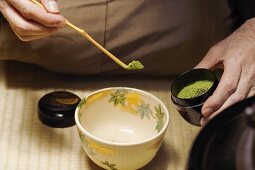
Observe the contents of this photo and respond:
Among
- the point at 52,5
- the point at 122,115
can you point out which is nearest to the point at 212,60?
the point at 122,115

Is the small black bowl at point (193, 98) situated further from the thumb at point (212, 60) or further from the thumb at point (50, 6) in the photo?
the thumb at point (50, 6)

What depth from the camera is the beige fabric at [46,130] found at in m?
1.06

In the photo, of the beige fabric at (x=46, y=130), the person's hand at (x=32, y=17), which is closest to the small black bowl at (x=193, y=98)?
the beige fabric at (x=46, y=130)

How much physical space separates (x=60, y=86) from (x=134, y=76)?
0.20 meters

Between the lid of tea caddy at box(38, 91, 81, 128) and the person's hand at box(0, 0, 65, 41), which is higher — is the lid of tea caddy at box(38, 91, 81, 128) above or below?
below

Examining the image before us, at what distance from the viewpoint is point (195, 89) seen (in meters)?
0.97

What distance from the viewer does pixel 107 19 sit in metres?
1.21

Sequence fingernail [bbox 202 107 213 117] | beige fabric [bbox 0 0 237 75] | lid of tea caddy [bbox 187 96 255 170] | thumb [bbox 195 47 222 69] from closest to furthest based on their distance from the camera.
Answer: lid of tea caddy [bbox 187 96 255 170], fingernail [bbox 202 107 213 117], thumb [bbox 195 47 222 69], beige fabric [bbox 0 0 237 75]

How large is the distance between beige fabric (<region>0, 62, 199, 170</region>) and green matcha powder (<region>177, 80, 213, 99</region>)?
0.57 ft

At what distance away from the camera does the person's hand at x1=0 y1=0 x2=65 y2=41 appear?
0.95 m

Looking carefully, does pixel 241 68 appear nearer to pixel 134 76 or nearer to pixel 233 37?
pixel 233 37

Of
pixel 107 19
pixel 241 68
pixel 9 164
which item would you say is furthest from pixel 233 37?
pixel 9 164

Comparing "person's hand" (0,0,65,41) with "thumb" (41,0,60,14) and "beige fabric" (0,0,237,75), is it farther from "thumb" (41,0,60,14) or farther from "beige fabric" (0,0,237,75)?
"beige fabric" (0,0,237,75)

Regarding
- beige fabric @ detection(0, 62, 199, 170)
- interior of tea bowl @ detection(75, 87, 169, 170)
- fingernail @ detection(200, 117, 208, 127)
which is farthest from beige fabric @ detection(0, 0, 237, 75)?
fingernail @ detection(200, 117, 208, 127)
